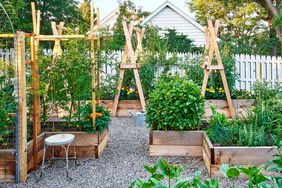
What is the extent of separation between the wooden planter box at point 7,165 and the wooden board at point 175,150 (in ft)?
5.93

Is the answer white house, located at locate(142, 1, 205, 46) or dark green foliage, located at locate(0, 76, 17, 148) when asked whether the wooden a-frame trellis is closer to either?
dark green foliage, located at locate(0, 76, 17, 148)

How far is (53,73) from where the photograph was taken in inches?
170

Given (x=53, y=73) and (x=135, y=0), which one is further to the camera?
(x=135, y=0)

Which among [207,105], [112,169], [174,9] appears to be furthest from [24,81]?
[174,9]

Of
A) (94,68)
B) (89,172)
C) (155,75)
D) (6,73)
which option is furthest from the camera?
(155,75)

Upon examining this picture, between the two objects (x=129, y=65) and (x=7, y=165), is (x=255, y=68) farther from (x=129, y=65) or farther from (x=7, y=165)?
(x=7, y=165)

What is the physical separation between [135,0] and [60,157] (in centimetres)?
1304

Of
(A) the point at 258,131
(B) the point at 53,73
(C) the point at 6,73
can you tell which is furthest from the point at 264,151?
(C) the point at 6,73

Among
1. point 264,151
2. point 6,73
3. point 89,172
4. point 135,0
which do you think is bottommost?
point 89,172

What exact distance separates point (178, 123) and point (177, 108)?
21cm

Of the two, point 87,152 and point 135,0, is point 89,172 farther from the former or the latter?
point 135,0

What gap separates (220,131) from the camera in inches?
159

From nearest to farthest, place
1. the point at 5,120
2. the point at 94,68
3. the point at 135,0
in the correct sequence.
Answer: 1. the point at 5,120
2. the point at 94,68
3. the point at 135,0

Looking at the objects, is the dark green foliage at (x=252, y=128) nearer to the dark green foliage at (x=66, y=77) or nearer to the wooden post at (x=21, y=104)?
the dark green foliage at (x=66, y=77)
